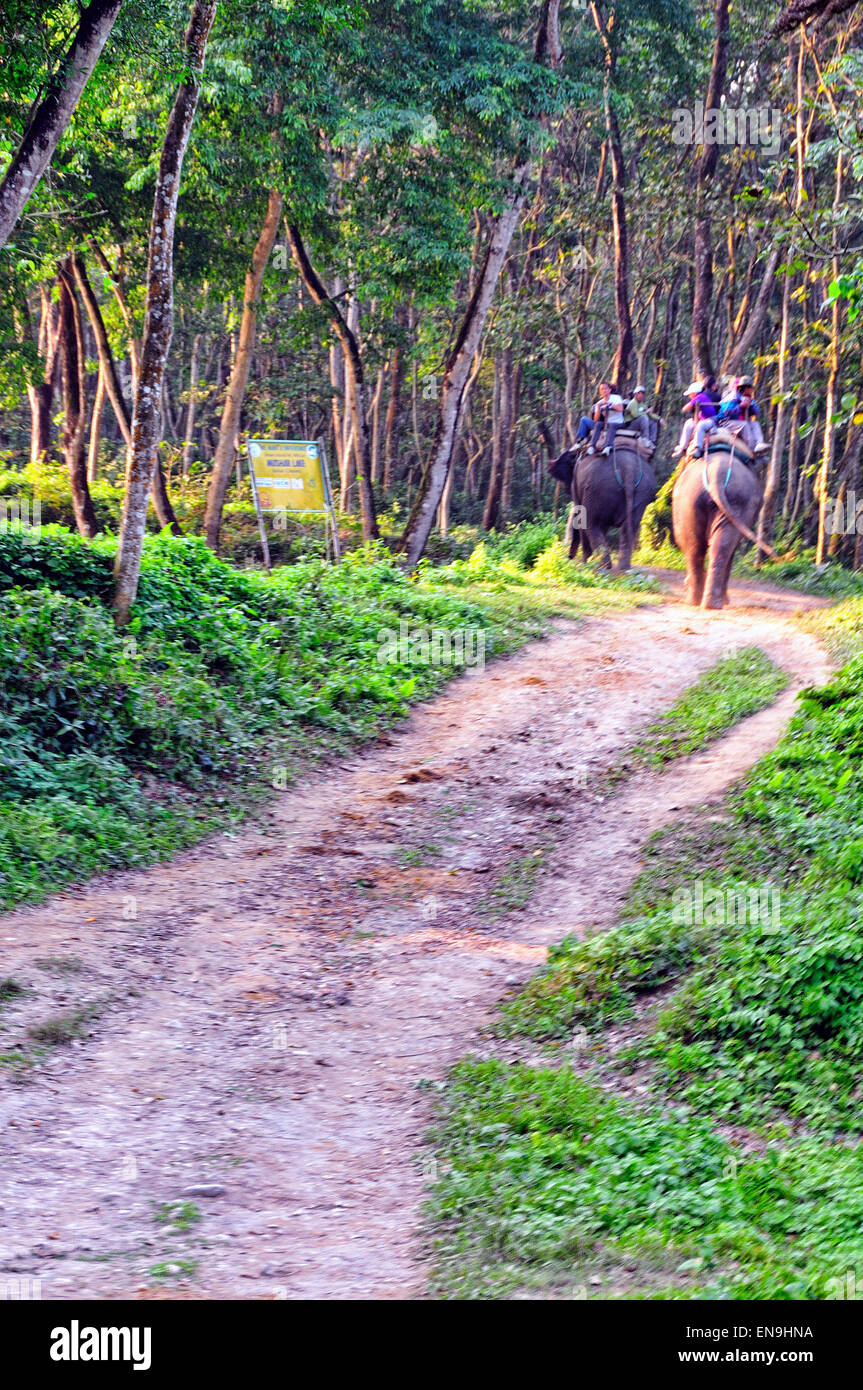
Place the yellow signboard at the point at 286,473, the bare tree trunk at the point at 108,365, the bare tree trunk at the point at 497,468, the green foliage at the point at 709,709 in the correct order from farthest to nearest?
the bare tree trunk at the point at 497,468 → the bare tree trunk at the point at 108,365 → the yellow signboard at the point at 286,473 → the green foliage at the point at 709,709

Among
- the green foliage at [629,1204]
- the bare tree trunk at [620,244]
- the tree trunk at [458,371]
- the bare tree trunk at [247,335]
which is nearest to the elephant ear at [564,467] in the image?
the bare tree trunk at [620,244]

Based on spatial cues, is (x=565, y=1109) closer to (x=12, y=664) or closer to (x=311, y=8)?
(x=12, y=664)

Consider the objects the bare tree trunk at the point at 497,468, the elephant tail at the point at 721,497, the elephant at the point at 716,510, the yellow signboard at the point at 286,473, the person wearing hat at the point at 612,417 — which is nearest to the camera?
the yellow signboard at the point at 286,473

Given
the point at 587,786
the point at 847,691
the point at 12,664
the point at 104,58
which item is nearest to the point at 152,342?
the point at 104,58

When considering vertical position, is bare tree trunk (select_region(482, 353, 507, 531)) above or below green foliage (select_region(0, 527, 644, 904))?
above

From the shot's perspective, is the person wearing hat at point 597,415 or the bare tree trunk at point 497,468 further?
the bare tree trunk at point 497,468

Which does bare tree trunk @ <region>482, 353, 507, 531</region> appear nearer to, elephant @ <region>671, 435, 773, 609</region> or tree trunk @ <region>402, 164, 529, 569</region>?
tree trunk @ <region>402, 164, 529, 569</region>

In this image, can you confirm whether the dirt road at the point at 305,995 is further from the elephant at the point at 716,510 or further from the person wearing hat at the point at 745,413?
the person wearing hat at the point at 745,413

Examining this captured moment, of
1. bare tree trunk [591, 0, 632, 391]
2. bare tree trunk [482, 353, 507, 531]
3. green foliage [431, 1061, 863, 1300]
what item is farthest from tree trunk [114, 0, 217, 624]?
bare tree trunk [482, 353, 507, 531]

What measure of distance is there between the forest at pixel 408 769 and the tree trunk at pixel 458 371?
95mm

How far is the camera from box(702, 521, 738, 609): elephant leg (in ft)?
57.1

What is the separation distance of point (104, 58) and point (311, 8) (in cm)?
513

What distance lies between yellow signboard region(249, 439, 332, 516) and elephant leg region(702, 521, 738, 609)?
17.4ft

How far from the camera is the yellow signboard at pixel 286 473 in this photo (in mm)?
16812
